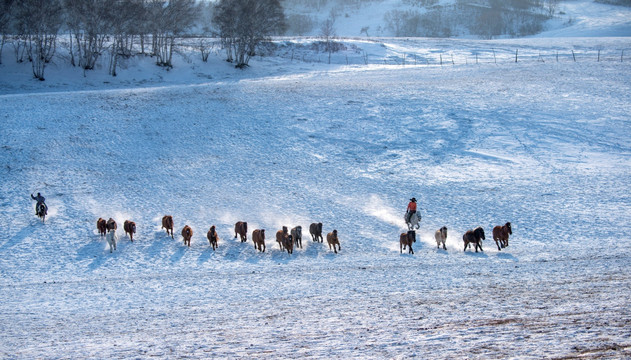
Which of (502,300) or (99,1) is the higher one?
(99,1)

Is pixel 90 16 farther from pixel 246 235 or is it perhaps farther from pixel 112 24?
pixel 246 235

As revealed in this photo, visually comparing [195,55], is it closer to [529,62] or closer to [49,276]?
[529,62]

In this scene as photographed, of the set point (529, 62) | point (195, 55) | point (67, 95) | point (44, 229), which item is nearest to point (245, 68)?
point (195, 55)

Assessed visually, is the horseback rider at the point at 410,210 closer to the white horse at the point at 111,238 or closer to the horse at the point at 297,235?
the horse at the point at 297,235

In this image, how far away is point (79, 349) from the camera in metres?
9.99

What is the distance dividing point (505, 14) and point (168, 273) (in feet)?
635

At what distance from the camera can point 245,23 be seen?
53312 mm

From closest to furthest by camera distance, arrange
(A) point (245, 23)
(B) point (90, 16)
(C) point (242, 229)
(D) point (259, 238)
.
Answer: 1. (D) point (259, 238)
2. (C) point (242, 229)
3. (B) point (90, 16)
4. (A) point (245, 23)

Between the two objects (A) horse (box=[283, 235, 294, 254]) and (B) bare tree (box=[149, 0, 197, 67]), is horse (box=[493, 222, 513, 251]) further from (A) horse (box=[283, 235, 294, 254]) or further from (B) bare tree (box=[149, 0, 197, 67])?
(B) bare tree (box=[149, 0, 197, 67])

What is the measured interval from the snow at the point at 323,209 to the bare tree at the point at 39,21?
5.08 ft

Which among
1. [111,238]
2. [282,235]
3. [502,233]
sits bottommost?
[111,238]

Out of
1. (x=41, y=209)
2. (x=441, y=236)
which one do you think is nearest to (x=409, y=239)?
(x=441, y=236)

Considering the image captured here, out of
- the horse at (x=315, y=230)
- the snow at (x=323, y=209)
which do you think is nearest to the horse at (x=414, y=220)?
the snow at (x=323, y=209)

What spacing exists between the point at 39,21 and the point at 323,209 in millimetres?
38349
